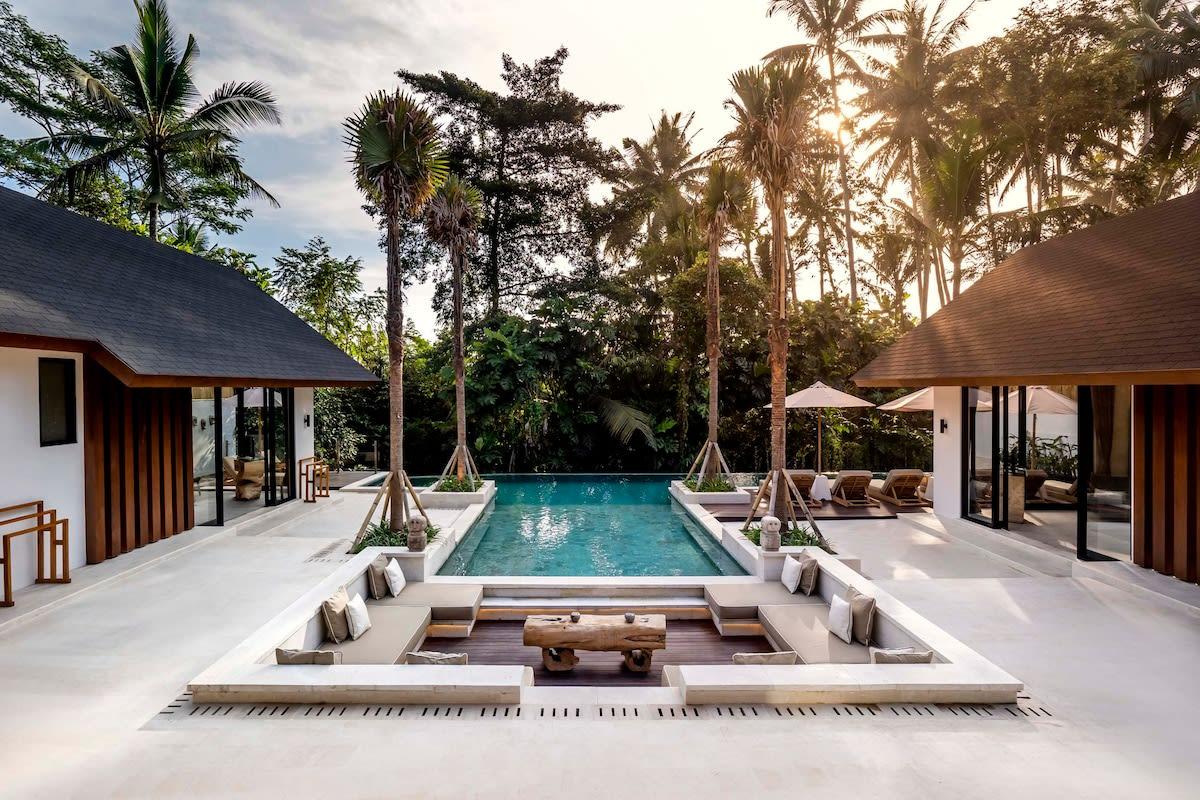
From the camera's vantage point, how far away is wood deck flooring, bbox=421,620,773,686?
581 centimetres

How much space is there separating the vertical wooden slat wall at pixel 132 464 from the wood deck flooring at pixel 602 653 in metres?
5.13

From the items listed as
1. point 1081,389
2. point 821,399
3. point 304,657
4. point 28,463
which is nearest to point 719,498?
point 821,399

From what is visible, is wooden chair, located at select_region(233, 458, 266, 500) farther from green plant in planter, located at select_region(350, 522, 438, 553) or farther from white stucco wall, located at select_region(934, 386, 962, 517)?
white stucco wall, located at select_region(934, 386, 962, 517)

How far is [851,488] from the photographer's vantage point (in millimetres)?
13227

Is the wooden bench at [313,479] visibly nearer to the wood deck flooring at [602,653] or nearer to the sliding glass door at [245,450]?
the sliding glass door at [245,450]

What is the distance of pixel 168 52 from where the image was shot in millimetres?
18016

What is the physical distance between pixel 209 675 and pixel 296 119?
18.9m

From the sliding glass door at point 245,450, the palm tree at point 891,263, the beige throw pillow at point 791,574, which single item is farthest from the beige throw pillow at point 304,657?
the palm tree at point 891,263

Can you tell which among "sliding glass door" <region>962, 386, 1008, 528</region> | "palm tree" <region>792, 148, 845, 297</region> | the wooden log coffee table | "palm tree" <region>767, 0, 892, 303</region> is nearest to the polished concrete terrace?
the wooden log coffee table

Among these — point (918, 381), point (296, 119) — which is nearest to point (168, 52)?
point (296, 119)

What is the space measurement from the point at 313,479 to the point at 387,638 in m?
9.01

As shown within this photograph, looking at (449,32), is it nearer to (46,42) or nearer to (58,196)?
(58,196)

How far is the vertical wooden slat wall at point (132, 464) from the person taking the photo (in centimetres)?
813

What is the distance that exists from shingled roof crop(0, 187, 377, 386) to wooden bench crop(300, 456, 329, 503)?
226 cm
